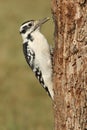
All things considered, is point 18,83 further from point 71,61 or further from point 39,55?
point 71,61

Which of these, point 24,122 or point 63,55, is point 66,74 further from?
point 24,122

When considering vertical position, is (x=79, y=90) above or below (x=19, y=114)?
above

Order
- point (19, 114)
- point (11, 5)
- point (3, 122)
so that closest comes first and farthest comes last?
point (3, 122)
point (19, 114)
point (11, 5)

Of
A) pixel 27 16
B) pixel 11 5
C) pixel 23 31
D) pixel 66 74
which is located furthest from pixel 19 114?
pixel 11 5

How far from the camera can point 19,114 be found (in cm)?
1395

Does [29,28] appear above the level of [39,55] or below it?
above

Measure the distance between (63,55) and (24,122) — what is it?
15.6ft

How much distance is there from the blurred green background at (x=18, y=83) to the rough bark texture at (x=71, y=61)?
11.7 ft

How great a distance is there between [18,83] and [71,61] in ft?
25.9

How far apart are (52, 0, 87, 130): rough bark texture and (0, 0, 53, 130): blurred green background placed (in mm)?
3573

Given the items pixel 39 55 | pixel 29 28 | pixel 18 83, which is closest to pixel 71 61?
pixel 39 55

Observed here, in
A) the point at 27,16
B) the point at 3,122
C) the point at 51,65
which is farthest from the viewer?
the point at 27,16

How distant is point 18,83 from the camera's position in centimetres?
1631

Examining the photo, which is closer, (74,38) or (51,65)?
(74,38)
